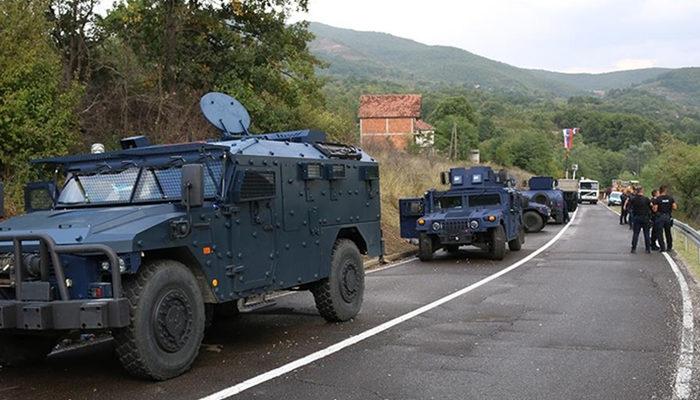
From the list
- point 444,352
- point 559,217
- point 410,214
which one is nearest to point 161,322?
Result: point 444,352

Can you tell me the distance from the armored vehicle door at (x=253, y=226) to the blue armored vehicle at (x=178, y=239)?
0.05 feet

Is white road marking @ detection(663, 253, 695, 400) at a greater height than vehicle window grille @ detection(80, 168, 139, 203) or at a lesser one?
lesser

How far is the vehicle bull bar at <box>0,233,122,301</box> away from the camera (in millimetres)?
5641

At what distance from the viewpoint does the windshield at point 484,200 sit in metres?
17.6

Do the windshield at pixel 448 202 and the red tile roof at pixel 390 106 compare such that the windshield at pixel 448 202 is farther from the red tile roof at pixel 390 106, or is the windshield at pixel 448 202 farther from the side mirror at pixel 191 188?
the red tile roof at pixel 390 106

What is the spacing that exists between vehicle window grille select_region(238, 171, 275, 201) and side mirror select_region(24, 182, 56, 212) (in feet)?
6.74

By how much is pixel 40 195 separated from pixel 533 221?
848 inches

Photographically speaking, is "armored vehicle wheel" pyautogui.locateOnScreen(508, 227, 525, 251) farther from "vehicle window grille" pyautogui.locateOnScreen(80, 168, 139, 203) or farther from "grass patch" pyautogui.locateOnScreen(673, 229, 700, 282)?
"vehicle window grille" pyautogui.locateOnScreen(80, 168, 139, 203)

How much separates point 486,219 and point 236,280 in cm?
999

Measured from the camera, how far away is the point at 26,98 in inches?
529

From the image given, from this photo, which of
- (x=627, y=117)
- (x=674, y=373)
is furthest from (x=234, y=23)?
(x=627, y=117)

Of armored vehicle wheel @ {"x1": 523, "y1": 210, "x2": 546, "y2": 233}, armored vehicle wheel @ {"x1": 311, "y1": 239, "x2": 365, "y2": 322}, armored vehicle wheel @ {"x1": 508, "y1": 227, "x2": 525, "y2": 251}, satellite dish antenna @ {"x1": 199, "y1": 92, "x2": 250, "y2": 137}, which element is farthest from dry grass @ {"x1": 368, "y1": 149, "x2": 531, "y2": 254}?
satellite dish antenna @ {"x1": 199, "y1": 92, "x2": 250, "y2": 137}

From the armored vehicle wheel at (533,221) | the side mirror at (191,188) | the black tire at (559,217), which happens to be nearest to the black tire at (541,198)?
the black tire at (559,217)

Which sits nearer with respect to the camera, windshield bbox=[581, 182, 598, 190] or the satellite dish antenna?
the satellite dish antenna
